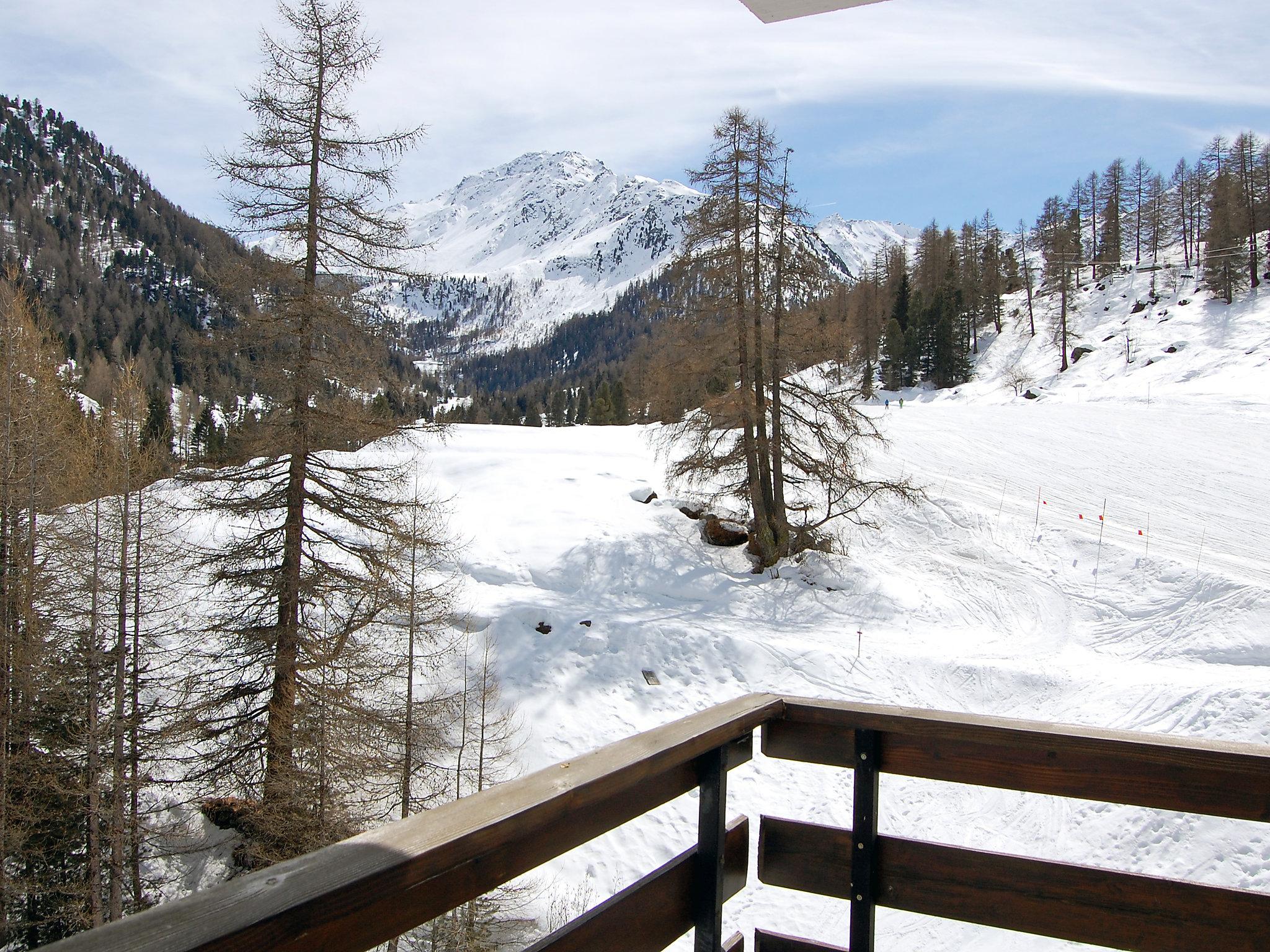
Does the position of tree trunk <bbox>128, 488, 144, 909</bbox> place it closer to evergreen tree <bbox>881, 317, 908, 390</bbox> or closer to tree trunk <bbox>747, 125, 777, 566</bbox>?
tree trunk <bbox>747, 125, 777, 566</bbox>

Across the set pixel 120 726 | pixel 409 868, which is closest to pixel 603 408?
pixel 120 726

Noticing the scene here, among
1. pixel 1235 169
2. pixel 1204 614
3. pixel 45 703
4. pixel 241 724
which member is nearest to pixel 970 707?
pixel 1204 614

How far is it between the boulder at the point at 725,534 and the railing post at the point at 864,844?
57.6ft

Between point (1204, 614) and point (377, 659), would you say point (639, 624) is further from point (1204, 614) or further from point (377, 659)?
point (1204, 614)

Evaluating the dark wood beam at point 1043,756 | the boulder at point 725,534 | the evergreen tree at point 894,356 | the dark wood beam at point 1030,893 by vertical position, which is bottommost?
the boulder at point 725,534

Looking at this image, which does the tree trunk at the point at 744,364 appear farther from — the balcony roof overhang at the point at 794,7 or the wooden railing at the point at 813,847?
the wooden railing at the point at 813,847

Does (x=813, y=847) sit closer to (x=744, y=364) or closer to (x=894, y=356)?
(x=744, y=364)

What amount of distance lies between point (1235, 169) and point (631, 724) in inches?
3039

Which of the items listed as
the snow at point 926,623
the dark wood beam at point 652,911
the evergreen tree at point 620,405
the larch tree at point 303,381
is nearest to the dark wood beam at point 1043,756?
A: the dark wood beam at point 652,911

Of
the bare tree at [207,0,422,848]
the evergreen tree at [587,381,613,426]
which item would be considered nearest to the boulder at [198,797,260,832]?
→ the bare tree at [207,0,422,848]

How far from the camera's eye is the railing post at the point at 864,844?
1978 mm

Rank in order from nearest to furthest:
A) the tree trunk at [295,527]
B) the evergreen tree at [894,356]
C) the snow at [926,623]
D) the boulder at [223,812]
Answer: the snow at [926,623] → the tree trunk at [295,527] → the boulder at [223,812] → the evergreen tree at [894,356]

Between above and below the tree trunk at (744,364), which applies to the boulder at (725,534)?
below

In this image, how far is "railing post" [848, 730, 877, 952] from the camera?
1.98 meters
